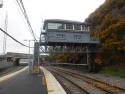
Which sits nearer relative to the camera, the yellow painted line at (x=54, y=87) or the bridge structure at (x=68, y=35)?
the yellow painted line at (x=54, y=87)

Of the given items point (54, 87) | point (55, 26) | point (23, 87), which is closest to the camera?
point (23, 87)

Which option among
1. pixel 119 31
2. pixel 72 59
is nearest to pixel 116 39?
pixel 119 31

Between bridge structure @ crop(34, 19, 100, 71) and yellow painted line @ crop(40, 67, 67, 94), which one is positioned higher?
bridge structure @ crop(34, 19, 100, 71)

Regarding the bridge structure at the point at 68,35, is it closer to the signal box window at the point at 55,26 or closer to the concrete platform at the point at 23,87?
the signal box window at the point at 55,26

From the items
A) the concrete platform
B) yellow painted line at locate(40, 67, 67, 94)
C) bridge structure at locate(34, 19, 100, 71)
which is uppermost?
bridge structure at locate(34, 19, 100, 71)

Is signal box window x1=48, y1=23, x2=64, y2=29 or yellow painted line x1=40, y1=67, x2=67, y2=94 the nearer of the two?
yellow painted line x1=40, y1=67, x2=67, y2=94

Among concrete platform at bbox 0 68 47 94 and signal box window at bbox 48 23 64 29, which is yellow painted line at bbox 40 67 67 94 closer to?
concrete platform at bbox 0 68 47 94

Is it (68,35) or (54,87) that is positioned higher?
(68,35)

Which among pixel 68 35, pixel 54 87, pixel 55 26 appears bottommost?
pixel 54 87

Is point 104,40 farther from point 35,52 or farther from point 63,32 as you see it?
point 35,52

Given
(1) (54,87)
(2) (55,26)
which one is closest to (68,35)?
(2) (55,26)

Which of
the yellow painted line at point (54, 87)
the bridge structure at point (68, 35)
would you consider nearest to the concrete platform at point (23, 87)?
the yellow painted line at point (54, 87)

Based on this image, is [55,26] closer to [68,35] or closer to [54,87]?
[68,35]

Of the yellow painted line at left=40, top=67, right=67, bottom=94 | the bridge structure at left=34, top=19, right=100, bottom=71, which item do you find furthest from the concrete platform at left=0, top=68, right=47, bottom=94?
the bridge structure at left=34, top=19, right=100, bottom=71
